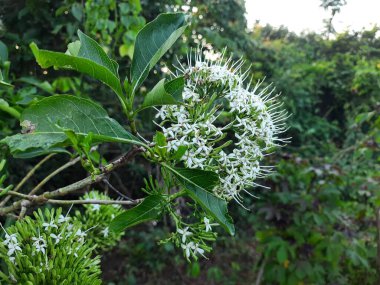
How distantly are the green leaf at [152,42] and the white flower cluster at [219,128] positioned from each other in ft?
0.15

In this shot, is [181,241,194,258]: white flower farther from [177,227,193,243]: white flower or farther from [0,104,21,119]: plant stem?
[0,104,21,119]: plant stem

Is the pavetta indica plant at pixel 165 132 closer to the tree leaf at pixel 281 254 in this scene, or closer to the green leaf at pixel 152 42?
the green leaf at pixel 152 42

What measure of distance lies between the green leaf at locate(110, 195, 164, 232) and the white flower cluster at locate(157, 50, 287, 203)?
57 mm

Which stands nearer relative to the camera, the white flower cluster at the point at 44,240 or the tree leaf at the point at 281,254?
the white flower cluster at the point at 44,240

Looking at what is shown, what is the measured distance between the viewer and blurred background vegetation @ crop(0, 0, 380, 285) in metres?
1.42

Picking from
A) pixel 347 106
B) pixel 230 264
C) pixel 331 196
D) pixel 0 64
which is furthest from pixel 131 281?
pixel 347 106

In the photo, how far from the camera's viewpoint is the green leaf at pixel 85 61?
47 cm

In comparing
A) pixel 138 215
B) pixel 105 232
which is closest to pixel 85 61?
pixel 138 215

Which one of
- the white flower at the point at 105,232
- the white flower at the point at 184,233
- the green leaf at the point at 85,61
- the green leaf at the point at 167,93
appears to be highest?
the green leaf at the point at 167,93

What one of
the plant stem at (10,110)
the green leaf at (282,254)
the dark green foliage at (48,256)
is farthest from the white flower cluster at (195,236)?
the green leaf at (282,254)

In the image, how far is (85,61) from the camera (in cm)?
47

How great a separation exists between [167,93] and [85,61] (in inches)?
3.7

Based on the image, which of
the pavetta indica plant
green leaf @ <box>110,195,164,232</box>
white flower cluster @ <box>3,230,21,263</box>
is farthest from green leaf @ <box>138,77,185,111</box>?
white flower cluster @ <box>3,230,21,263</box>

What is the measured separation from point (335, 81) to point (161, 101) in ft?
12.7
